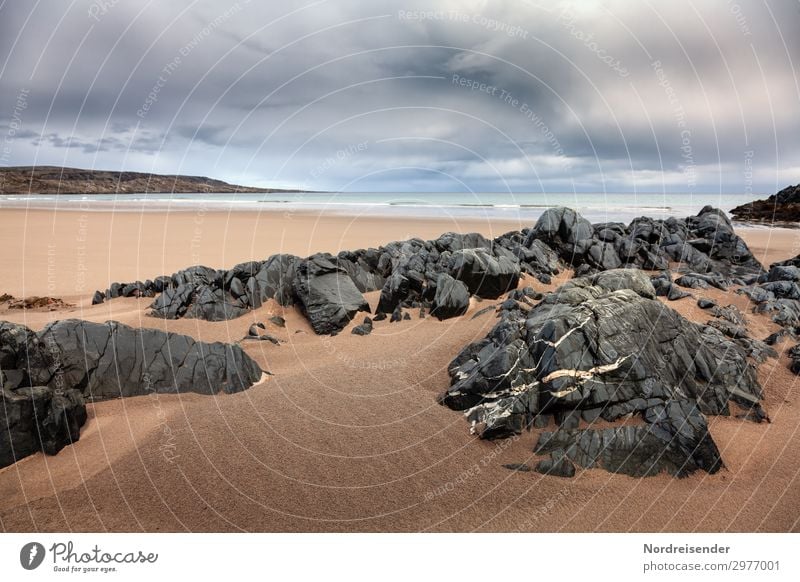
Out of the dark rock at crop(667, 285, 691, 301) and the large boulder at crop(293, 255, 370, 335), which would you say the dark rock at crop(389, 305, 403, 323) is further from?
the dark rock at crop(667, 285, 691, 301)

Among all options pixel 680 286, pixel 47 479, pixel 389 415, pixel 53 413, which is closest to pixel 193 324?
pixel 53 413

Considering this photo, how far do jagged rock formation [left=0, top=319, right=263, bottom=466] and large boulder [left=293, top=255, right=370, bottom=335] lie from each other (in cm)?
263

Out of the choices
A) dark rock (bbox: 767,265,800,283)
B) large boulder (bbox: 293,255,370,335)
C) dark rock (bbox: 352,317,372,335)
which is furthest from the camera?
dark rock (bbox: 767,265,800,283)

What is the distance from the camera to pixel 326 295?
9977 millimetres

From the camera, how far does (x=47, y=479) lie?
458 centimetres

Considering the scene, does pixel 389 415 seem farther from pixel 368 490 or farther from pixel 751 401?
pixel 751 401

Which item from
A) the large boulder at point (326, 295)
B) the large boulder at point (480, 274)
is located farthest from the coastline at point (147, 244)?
the large boulder at point (480, 274)

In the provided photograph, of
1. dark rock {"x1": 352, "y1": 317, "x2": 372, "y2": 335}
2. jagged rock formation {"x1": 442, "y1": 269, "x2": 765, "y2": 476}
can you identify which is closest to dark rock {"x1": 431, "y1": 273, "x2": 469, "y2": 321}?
dark rock {"x1": 352, "y1": 317, "x2": 372, "y2": 335}

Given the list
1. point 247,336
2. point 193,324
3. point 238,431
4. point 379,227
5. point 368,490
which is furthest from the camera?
point 379,227

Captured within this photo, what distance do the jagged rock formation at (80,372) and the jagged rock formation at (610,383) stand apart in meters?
3.62

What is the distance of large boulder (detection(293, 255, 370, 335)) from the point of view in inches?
373

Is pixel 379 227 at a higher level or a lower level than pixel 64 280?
higher

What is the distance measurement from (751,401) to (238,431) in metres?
6.85

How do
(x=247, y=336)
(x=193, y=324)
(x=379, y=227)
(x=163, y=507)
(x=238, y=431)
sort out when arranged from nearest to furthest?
1. (x=163, y=507)
2. (x=238, y=431)
3. (x=247, y=336)
4. (x=193, y=324)
5. (x=379, y=227)
